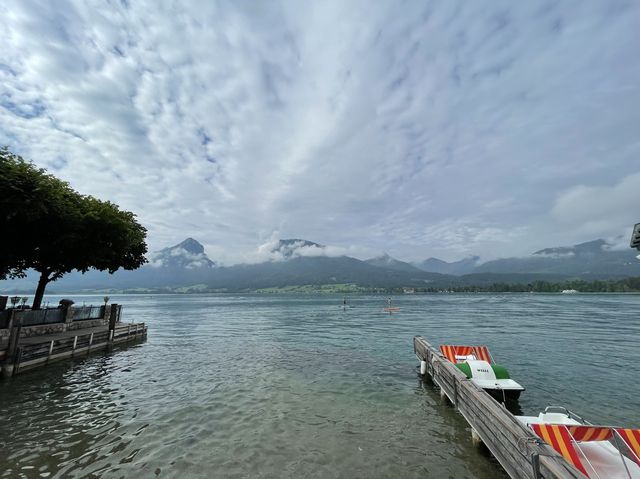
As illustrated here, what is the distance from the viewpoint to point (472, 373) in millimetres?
16047

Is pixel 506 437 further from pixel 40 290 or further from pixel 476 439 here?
pixel 40 290

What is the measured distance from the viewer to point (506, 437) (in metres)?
8.46

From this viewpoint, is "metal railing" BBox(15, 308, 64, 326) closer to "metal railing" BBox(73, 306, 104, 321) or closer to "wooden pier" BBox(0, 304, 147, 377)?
"wooden pier" BBox(0, 304, 147, 377)

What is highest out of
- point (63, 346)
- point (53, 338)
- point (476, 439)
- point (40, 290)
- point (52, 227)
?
point (52, 227)

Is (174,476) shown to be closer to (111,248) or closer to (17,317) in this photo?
(17,317)

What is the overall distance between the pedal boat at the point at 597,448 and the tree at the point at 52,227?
28151mm

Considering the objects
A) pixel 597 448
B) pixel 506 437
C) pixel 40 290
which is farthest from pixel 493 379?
pixel 40 290

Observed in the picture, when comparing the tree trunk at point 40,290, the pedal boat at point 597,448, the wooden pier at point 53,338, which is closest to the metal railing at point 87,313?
the wooden pier at point 53,338

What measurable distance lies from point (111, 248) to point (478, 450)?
32.4 metres

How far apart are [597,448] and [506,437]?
107 inches

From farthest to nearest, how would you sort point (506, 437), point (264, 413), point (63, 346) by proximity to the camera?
point (63, 346)
point (264, 413)
point (506, 437)

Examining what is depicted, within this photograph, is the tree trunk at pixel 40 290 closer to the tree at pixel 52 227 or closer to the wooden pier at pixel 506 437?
the tree at pixel 52 227

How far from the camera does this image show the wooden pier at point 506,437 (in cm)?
662

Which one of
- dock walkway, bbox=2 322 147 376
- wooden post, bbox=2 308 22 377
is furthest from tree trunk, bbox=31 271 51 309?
wooden post, bbox=2 308 22 377
